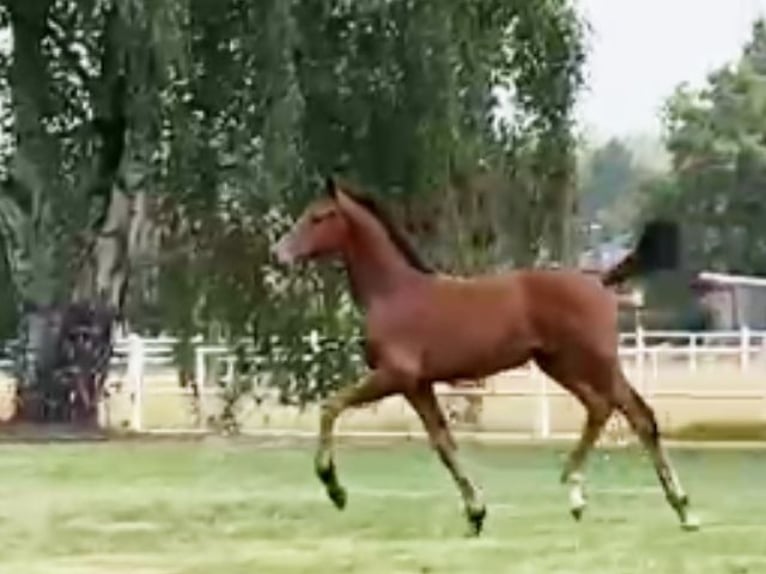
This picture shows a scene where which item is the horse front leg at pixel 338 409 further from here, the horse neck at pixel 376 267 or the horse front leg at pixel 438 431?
the horse neck at pixel 376 267

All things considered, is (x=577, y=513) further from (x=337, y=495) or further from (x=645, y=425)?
(x=337, y=495)

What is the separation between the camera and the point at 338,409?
11.2 metres

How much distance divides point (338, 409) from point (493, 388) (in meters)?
14.2

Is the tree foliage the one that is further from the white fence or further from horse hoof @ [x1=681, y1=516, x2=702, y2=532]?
horse hoof @ [x1=681, y1=516, x2=702, y2=532]

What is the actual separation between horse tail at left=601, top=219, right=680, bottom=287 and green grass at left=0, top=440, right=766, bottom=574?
1361mm

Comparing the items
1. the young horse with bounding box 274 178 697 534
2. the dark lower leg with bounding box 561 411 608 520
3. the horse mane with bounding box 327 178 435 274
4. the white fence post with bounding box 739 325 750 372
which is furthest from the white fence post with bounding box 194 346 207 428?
the horse mane with bounding box 327 178 435 274

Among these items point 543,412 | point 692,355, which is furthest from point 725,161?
point 543,412

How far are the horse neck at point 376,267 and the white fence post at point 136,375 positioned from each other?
13549mm

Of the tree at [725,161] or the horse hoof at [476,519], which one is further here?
the tree at [725,161]

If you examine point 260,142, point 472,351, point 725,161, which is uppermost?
point 725,161

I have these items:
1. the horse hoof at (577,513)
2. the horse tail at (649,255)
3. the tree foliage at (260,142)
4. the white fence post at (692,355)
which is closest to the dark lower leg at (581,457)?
the horse hoof at (577,513)

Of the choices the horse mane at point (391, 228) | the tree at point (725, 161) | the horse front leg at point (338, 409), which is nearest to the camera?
the horse front leg at point (338, 409)

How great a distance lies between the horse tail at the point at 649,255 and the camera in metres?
12.3

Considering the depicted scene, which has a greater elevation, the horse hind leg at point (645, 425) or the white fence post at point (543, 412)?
the horse hind leg at point (645, 425)
